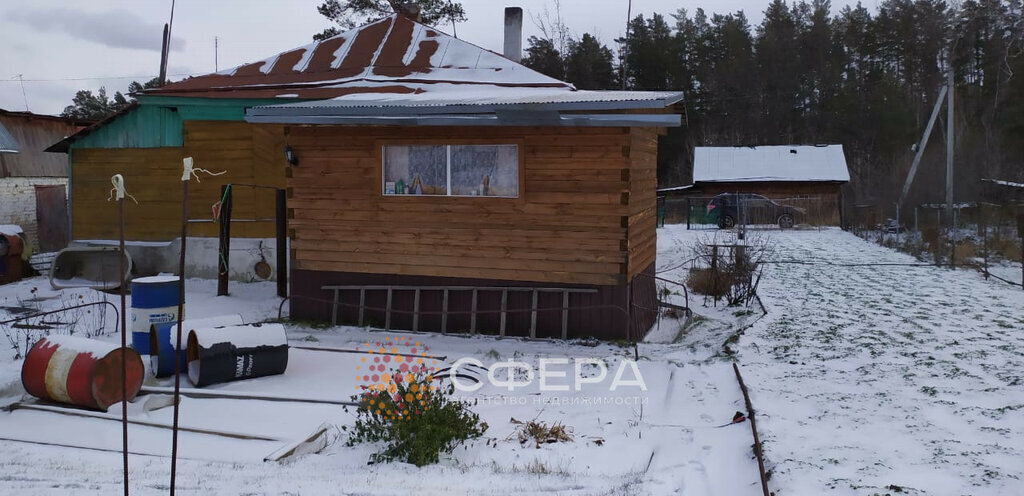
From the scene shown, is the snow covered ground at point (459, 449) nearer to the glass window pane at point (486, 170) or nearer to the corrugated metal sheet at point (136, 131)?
the glass window pane at point (486, 170)

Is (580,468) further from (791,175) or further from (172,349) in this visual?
(791,175)

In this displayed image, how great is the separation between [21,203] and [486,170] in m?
16.9

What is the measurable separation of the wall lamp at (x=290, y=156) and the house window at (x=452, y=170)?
1408 mm

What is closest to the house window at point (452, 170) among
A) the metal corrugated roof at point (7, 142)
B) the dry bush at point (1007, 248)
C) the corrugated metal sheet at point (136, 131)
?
the corrugated metal sheet at point (136, 131)

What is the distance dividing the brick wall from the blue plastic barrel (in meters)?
14.0

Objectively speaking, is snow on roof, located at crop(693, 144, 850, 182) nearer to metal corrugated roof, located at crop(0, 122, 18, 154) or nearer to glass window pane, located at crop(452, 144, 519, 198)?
metal corrugated roof, located at crop(0, 122, 18, 154)

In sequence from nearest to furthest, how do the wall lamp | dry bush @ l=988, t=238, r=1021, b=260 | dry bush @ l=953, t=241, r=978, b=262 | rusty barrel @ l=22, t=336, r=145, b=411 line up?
rusty barrel @ l=22, t=336, r=145, b=411 < the wall lamp < dry bush @ l=953, t=241, r=978, b=262 < dry bush @ l=988, t=238, r=1021, b=260

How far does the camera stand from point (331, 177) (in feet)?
36.0

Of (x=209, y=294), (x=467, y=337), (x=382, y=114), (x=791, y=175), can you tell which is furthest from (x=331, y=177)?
(x=791, y=175)

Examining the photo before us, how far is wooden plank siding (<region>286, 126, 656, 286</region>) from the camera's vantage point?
9781 millimetres

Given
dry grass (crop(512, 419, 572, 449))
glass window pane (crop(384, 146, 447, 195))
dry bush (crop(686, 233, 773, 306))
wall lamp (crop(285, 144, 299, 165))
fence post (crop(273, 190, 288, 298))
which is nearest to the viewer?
dry grass (crop(512, 419, 572, 449))

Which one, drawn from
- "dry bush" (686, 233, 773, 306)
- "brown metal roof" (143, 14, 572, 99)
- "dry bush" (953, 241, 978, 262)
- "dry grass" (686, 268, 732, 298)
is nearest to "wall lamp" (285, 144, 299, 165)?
"brown metal roof" (143, 14, 572, 99)

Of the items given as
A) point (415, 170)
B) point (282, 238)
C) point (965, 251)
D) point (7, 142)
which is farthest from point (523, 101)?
point (7, 142)

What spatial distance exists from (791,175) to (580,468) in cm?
3383
